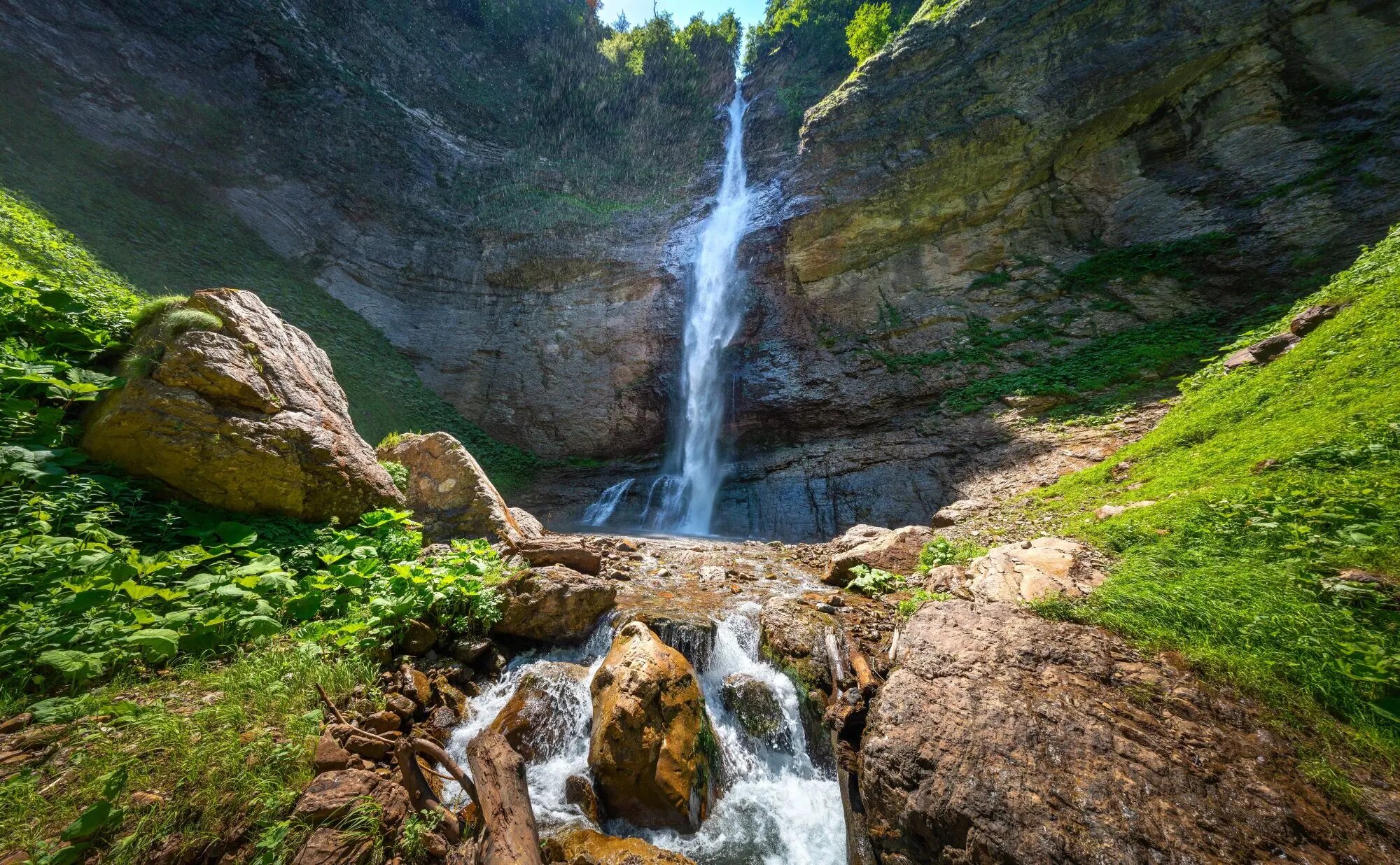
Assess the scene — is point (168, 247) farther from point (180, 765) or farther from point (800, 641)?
point (800, 641)

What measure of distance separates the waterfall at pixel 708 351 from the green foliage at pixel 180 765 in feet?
42.7

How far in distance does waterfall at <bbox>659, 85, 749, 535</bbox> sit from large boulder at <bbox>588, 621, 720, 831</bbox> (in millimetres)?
11838

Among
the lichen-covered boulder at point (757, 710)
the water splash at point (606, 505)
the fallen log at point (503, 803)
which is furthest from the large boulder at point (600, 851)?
the water splash at point (606, 505)

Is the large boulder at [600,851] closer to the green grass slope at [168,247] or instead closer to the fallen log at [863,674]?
the fallen log at [863,674]

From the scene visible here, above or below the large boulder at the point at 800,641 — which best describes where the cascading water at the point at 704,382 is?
above

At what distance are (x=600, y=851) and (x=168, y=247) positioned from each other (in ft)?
64.9

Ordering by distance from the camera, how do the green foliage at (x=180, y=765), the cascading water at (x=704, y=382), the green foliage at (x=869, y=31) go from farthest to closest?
the green foliage at (x=869, y=31) → the cascading water at (x=704, y=382) → the green foliage at (x=180, y=765)

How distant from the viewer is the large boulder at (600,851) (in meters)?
2.45

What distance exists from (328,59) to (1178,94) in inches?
1191

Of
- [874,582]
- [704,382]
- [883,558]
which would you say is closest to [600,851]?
[874,582]

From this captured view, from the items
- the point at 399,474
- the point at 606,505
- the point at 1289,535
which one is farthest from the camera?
the point at 606,505

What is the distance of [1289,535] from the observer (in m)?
3.00

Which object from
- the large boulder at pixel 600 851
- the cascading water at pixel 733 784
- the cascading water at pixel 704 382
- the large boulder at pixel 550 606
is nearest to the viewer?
the large boulder at pixel 600 851

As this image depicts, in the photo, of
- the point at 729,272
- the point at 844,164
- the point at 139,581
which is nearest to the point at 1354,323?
the point at 139,581
